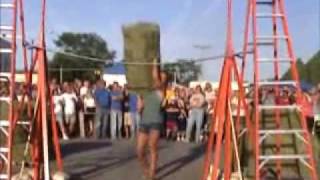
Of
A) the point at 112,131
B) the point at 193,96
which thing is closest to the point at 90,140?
the point at 112,131

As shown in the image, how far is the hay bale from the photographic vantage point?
53.5 feet

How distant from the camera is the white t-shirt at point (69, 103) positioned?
25.0 metres

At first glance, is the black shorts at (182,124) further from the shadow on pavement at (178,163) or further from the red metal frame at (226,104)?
the red metal frame at (226,104)

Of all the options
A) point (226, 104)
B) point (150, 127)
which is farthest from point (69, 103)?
point (226, 104)

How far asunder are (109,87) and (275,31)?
13.1 meters

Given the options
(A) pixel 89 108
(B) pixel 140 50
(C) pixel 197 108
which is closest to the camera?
(B) pixel 140 50

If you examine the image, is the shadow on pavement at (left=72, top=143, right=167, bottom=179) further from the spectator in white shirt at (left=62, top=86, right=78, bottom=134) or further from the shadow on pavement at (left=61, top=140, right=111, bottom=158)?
the spectator in white shirt at (left=62, top=86, right=78, bottom=134)

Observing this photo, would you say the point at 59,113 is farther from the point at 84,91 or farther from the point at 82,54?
the point at 82,54

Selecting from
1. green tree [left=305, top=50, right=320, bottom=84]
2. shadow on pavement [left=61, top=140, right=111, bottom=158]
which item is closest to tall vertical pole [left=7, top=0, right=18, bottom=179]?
shadow on pavement [left=61, top=140, right=111, bottom=158]

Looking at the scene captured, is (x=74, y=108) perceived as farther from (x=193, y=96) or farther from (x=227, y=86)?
(x=227, y=86)

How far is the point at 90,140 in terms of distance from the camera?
79.8 ft

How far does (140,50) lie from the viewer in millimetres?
17641

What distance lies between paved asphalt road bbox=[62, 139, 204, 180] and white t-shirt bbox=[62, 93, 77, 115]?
5.83 ft

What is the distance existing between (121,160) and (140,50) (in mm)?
2372
